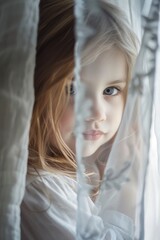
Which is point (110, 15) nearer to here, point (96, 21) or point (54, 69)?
point (96, 21)

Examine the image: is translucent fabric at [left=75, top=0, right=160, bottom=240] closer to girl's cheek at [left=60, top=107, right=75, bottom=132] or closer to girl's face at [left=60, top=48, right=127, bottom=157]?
girl's face at [left=60, top=48, right=127, bottom=157]

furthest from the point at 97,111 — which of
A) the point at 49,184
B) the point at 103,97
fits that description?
the point at 49,184

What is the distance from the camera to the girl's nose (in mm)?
512

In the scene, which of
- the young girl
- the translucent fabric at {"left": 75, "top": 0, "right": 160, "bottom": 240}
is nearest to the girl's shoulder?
the young girl

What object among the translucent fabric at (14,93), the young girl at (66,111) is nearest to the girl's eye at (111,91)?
the young girl at (66,111)

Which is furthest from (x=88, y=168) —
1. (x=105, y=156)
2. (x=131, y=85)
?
(x=131, y=85)

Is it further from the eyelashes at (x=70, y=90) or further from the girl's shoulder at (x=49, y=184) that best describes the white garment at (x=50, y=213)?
the eyelashes at (x=70, y=90)

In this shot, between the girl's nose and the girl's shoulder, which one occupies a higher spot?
the girl's nose

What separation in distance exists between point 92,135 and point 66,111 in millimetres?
84

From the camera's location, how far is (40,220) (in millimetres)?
565

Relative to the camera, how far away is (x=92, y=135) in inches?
22.1

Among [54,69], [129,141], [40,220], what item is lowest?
[40,220]

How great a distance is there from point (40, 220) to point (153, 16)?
12.4 inches

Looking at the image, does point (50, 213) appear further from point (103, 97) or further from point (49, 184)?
point (103, 97)
